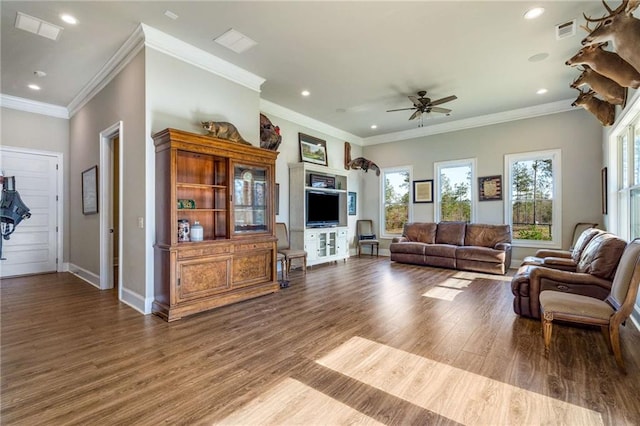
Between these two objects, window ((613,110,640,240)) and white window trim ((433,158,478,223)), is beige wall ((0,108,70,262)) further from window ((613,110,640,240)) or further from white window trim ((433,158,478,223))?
window ((613,110,640,240))

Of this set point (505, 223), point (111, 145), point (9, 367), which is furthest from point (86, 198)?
point (505, 223)

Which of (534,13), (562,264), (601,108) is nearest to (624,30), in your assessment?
(534,13)

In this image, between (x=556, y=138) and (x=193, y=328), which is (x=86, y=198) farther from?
(x=556, y=138)

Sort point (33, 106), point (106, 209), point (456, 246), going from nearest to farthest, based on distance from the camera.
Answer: point (106, 209) < point (33, 106) < point (456, 246)

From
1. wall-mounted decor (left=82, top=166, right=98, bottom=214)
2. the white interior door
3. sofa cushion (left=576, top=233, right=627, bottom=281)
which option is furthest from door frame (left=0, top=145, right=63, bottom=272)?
sofa cushion (left=576, top=233, right=627, bottom=281)

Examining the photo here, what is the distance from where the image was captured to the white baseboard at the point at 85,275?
15.9ft

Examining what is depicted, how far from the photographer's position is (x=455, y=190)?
7.24m

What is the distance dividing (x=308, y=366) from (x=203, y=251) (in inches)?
76.4

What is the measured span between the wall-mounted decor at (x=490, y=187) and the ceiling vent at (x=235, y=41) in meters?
5.65

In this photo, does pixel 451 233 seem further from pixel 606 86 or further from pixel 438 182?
pixel 606 86

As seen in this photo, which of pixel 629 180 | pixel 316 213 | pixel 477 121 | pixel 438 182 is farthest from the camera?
pixel 438 182

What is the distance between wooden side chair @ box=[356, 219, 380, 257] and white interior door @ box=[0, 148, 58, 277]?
6704 mm

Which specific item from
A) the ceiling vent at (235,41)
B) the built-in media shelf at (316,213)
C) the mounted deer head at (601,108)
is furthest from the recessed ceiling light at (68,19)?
the mounted deer head at (601,108)

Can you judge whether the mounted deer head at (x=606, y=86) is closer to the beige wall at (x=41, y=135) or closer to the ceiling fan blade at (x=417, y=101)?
the ceiling fan blade at (x=417, y=101)
